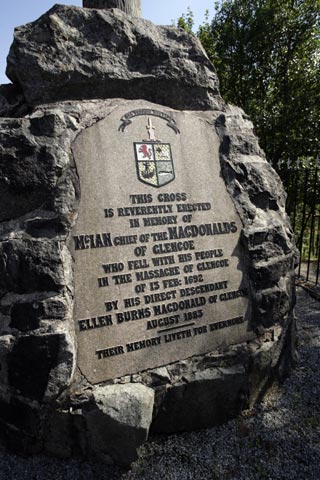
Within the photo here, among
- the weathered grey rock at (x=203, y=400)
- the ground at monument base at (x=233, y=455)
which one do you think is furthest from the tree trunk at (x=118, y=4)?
the ground at monument base at (x=233, y=455)

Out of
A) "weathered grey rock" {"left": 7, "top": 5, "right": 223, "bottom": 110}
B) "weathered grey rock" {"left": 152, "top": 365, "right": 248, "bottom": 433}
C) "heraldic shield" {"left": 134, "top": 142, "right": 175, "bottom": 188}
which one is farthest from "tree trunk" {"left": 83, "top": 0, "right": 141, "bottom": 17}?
"weathered grey rock" {"left": 152, "top": 365, "right": 248, "bottom": 433}

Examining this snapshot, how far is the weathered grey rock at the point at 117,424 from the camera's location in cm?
215

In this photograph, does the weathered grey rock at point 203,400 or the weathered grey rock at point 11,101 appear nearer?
the weathered grey rock at point 203,400

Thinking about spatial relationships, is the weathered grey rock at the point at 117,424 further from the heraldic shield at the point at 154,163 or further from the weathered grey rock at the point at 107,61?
the weathered grey rock at the point at 107,61

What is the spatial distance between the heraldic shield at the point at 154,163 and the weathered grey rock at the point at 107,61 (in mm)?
522

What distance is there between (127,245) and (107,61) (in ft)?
4.81

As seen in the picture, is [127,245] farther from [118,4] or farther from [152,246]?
[118,4]

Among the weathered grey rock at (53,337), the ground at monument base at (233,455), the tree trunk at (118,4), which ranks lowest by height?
the ground at monument base at (233,455)

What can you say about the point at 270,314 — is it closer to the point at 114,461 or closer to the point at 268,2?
the point at 114,461

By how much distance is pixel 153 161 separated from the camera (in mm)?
2693

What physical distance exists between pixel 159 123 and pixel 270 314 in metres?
1.77

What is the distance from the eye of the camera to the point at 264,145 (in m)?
8.20

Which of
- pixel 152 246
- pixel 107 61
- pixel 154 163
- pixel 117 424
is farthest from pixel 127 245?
pixel 107 61

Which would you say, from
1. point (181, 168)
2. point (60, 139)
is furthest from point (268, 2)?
point (60, 139)
